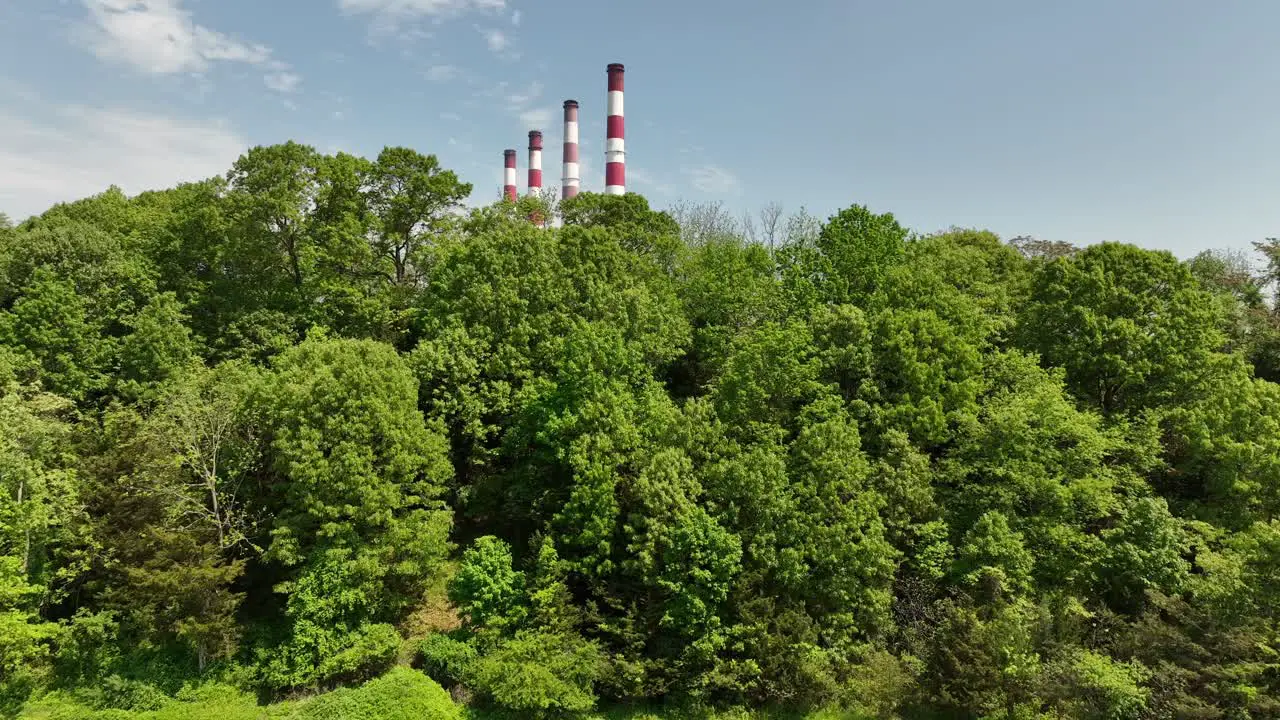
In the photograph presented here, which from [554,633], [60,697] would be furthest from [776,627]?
[60,697]

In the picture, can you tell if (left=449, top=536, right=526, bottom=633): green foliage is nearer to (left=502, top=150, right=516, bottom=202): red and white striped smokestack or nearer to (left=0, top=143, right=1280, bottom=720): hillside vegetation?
(left=0, top=143, right=1280, bottom=720): hillside vegetation

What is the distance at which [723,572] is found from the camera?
24.1 metres

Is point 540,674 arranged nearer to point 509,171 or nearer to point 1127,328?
point 1127,328

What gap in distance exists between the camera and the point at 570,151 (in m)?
62.1

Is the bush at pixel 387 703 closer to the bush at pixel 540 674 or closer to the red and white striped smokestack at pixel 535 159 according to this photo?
the bush at pixel 540 674

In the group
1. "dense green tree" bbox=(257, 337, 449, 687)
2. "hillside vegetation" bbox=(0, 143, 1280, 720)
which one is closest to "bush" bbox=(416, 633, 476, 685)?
"hillside vegetation" bbox=(0, 143, 1280, 720)

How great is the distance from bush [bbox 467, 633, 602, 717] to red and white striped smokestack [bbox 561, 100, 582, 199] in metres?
44.5

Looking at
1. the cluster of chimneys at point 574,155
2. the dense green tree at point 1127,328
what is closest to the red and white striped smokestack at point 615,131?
the cluster of chimneys at point 574,155

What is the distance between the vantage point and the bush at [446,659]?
2459 cm

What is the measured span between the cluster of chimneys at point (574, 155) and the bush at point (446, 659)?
26.1 m

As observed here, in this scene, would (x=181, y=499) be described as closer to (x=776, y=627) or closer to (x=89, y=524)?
(x=89, y=524)

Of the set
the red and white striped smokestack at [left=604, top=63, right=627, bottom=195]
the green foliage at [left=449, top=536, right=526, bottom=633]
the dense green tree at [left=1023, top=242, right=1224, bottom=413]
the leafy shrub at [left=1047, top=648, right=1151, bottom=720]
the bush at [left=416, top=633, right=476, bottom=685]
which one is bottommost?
the bush at [left=416, top=633, right=476, bottom=685]

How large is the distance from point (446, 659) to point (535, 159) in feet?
176

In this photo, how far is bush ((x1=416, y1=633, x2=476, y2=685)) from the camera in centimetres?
2459
